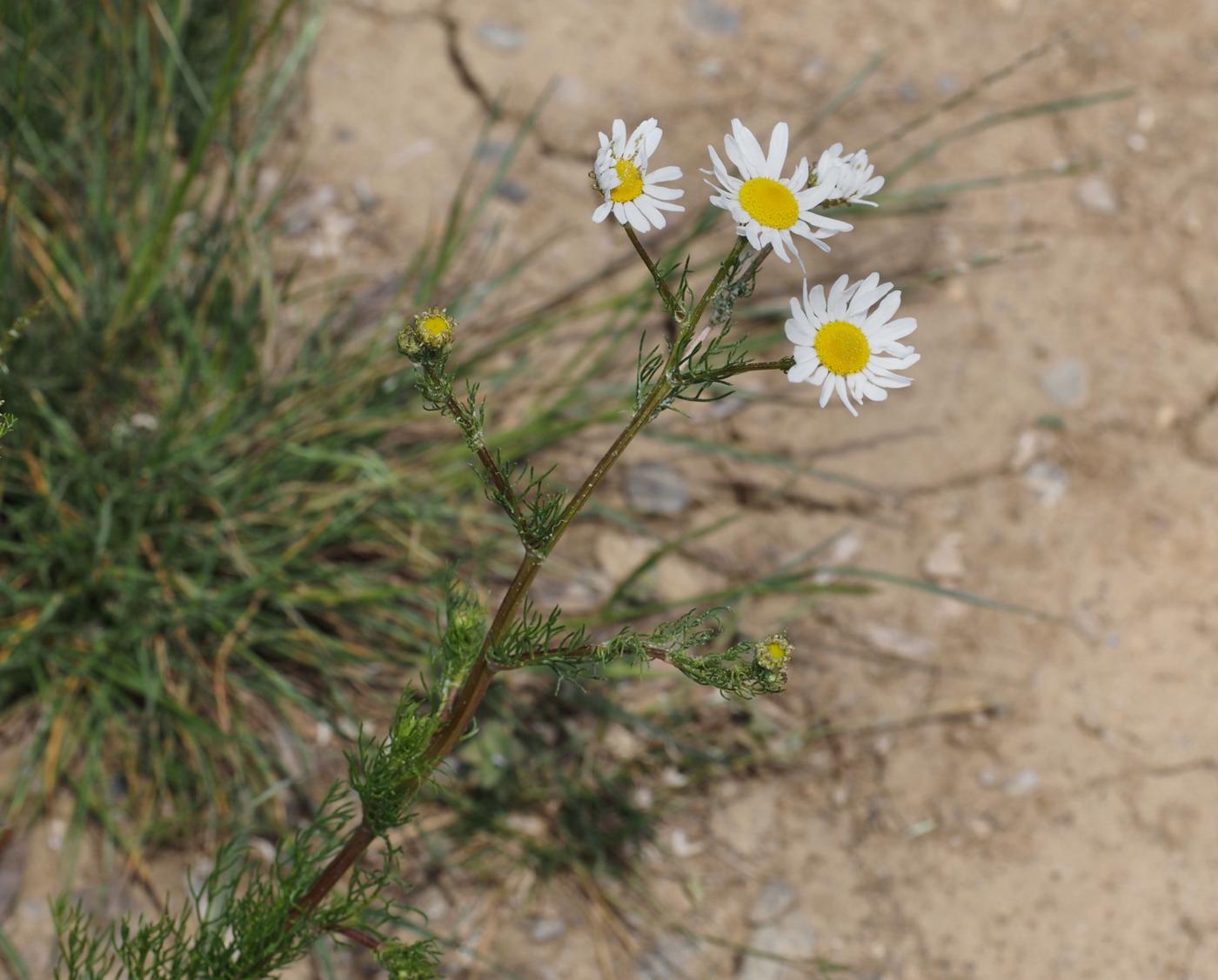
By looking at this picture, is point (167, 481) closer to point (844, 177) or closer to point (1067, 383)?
point (844, 177)

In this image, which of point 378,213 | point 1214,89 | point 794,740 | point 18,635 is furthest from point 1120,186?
point 18,635

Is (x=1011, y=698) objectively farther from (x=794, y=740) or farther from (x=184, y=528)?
Answer: (x=184, y=528)

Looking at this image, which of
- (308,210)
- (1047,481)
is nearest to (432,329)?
(1047,481)

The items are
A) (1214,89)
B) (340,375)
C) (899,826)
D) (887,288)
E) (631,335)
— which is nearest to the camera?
(887,288)

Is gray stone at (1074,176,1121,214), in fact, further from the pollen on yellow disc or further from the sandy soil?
the pollen on yellow disc

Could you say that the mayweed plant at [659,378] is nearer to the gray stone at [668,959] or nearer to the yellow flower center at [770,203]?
the yellow flower center at [770,203]

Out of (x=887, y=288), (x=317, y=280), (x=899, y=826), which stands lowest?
(x=887, y=288)

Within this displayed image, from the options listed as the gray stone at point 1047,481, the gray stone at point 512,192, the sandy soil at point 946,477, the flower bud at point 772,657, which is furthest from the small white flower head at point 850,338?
the gray stone at point 512,192
